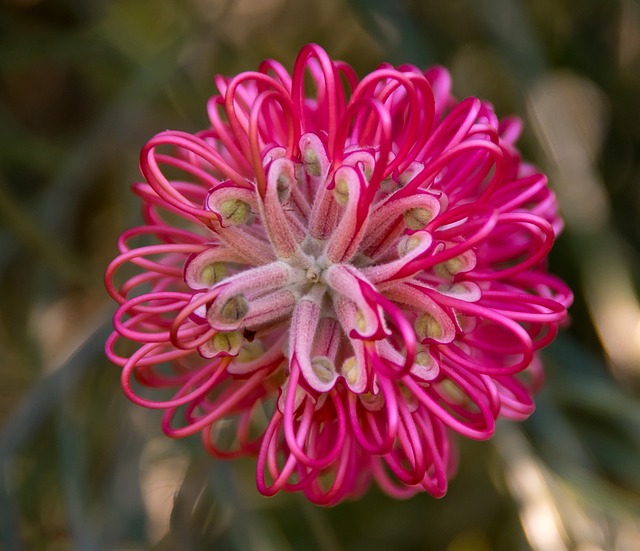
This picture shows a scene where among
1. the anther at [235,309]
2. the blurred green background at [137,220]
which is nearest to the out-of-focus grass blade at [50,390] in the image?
the blurred green background at [137,220]

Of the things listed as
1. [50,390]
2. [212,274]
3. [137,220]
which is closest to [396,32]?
[137,220]

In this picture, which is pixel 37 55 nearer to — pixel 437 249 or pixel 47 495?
pixel 47 495

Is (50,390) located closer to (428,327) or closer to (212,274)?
(212,274)

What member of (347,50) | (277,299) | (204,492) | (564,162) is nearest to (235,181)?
(277,299)

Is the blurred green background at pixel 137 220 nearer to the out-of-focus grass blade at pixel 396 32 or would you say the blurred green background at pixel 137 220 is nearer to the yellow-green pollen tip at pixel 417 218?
the out-of-focus grass blade at pixel 396 32

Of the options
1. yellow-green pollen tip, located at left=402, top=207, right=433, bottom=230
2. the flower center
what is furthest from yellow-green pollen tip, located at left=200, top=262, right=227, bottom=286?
yellow-green pollen tip, located at left=402, top=207, right=433, bottom=230

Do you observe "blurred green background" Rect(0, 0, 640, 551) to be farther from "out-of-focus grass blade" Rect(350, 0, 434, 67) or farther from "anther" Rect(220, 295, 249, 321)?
"anther" Rect(220, 295, 249, 321)
